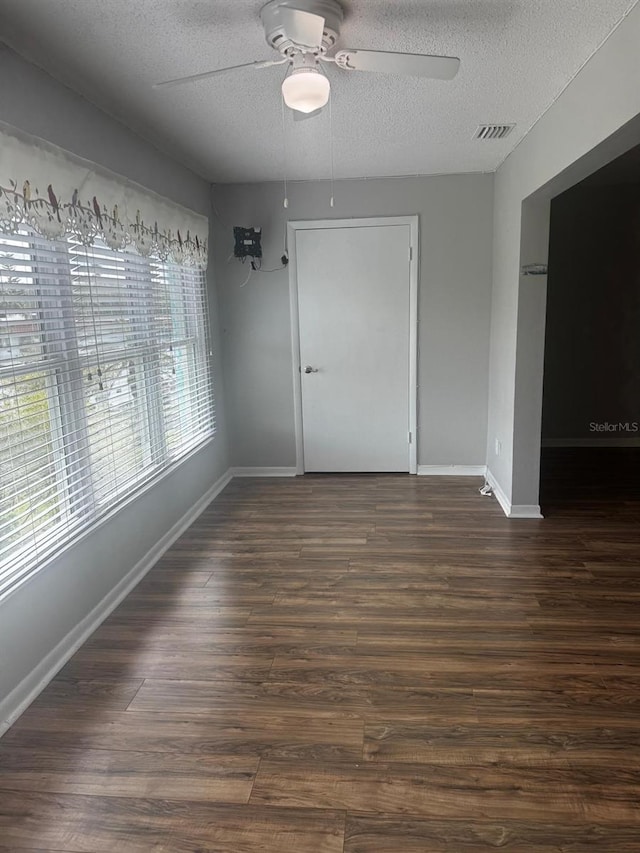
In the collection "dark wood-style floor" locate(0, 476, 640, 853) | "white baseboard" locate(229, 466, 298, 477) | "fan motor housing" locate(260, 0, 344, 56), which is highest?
"fan motor housing" locate(260, 0, 344, 56)

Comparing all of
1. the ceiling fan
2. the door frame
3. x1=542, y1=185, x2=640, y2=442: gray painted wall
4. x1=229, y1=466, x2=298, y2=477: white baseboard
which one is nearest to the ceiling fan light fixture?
the ceiling fan

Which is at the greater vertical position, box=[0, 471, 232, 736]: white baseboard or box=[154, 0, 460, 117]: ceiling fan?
box=[154, 0, 460, 117]: ceiling fan

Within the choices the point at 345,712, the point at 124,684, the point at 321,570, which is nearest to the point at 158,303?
the point at 321,570

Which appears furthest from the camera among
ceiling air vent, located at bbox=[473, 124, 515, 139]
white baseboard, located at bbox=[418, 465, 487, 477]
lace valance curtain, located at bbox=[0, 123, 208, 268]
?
white baseboard, located at bbox=[418, 465, 487, 477]

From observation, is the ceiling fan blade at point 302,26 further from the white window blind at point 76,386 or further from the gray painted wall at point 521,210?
the white window blind at point 76,386

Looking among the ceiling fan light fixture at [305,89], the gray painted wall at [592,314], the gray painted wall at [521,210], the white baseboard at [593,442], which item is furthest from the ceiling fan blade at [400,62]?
the white baseboard at [593,442]

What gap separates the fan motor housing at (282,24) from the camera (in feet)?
6.06

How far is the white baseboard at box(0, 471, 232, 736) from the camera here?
210 centimetres

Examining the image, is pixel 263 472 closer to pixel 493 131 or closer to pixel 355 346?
pixel 355 346

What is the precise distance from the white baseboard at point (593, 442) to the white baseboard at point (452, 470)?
126 cm

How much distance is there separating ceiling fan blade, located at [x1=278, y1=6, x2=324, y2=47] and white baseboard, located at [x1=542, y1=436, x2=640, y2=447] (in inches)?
183

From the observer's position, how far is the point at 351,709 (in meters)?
2.10

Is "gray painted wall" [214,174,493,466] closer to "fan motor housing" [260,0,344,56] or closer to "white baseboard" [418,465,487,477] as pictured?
"white baseboard" [418,465,487,477]

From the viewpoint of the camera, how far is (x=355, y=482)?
4.74m
